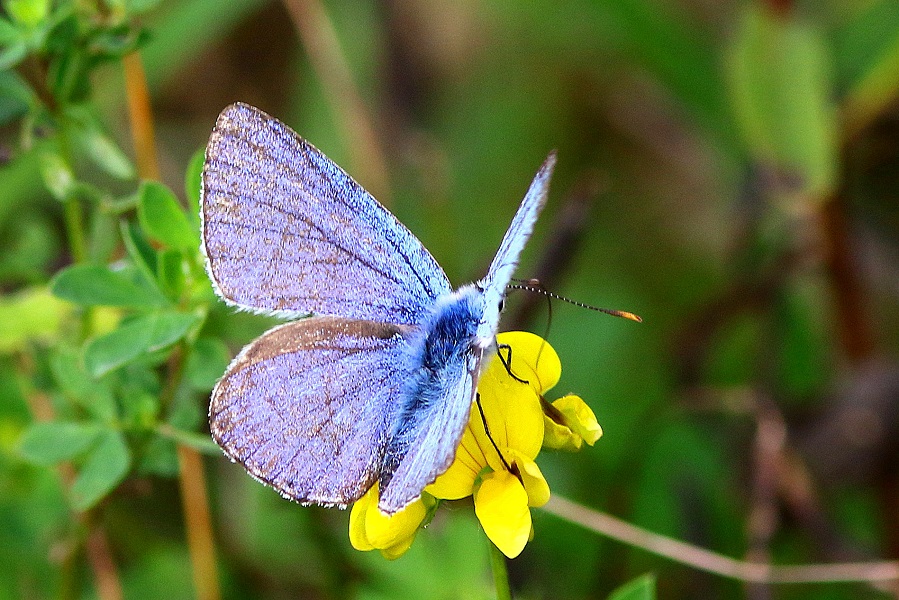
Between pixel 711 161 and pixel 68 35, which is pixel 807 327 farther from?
pixel 68 35

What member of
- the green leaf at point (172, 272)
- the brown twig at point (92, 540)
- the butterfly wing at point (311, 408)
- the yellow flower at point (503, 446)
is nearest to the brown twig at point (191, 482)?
the brown twig at point (92, 540)

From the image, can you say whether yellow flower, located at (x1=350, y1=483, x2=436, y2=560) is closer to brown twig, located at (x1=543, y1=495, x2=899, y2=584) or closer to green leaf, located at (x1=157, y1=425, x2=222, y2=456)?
green leaf, located at (x1=157, y1=425, x2=222, y2=456)

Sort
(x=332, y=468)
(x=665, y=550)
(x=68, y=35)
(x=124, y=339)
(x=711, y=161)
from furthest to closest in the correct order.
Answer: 1. (x=711, y=161)
2. (x=665, y=550)
3. (x=68, y=35)
4. (x=124, y=339)
5. (x=332, y=468)

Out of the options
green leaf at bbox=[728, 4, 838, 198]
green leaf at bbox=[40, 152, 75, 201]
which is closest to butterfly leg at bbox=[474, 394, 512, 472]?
green leaf at bbox=[40, 152, 75, 201]

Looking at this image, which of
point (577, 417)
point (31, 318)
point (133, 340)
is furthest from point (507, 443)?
point (31, 318)

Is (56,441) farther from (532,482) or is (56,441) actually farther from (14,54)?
(532,482)

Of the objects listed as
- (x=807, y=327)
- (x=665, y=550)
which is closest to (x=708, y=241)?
(x=807, y=327)
